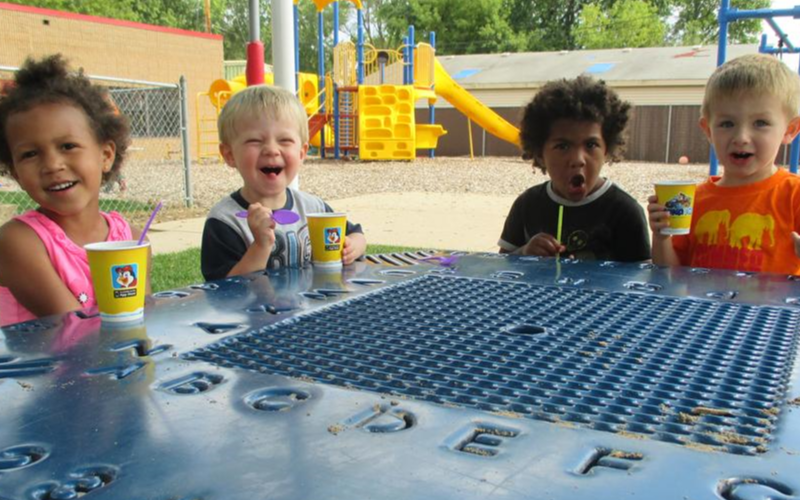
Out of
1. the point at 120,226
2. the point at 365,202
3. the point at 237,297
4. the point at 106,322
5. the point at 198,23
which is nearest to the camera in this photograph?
the point at 106,322

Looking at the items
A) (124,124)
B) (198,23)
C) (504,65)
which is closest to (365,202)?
(124,124)

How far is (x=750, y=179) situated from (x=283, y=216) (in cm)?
160

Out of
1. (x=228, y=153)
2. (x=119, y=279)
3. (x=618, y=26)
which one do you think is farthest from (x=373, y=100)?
(x=618, y=26)

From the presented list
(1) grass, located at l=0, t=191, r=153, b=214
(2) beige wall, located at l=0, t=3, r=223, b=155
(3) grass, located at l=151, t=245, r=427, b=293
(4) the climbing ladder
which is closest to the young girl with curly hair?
(3) grass, located at l=151, t=245, r=427, b=293

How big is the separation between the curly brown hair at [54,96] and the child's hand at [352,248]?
83 centimetres

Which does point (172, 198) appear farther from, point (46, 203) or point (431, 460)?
point (431, 460)

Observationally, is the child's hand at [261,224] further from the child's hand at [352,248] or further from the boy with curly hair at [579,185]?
the boy with curly hair at [579,185]

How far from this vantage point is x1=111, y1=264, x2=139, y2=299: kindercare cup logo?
135 cm

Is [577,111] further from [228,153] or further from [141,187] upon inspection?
[141,187]

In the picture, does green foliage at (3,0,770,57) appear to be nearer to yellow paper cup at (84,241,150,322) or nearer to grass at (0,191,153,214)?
grass at (0,191,153,214)

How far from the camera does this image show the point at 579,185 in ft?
9.18

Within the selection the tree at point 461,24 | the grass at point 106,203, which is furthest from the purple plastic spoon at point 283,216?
the tree at point 461,24

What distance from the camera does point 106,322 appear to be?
1334 mm

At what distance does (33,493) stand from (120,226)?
1.72 meters
